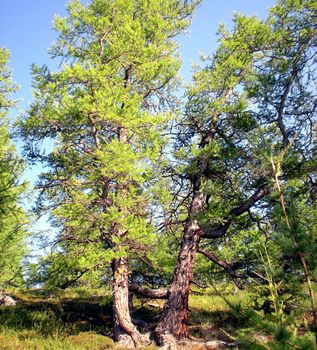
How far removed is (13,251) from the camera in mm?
17484

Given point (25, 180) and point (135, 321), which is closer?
point (135, 321)

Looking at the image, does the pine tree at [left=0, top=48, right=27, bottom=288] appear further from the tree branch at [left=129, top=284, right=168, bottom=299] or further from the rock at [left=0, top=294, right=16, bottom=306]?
the tree branch at [left=129, top=284, right=168, bottom=299]

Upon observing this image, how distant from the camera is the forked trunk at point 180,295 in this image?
33.1 ft

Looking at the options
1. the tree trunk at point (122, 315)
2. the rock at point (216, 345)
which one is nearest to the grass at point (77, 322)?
the tree trunk at point (122, 315)

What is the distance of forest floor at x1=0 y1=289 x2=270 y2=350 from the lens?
9.75 m

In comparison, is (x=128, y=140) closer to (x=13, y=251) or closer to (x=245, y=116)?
(x=245, y=116)

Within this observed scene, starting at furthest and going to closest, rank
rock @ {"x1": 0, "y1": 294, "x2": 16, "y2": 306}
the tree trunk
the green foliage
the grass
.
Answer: rock @ {"x1": 0, "y1": 294, "x2": 16, "y2": 306} → the tree trunk → the grass → the green foliage

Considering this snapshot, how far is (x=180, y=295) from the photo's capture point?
10.6 meters

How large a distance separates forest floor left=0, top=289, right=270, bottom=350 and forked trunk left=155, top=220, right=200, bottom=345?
2.40 feet

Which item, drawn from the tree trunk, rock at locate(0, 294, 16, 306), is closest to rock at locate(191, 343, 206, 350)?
the tree trunk

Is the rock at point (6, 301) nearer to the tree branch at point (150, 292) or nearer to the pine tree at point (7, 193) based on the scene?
the pine tree at point (7, 193)

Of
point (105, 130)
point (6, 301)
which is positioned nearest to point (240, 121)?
point (105, 130)

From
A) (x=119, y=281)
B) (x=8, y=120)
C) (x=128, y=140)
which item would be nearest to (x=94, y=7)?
(x=128, y=140)

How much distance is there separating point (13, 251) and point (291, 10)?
16875mm
